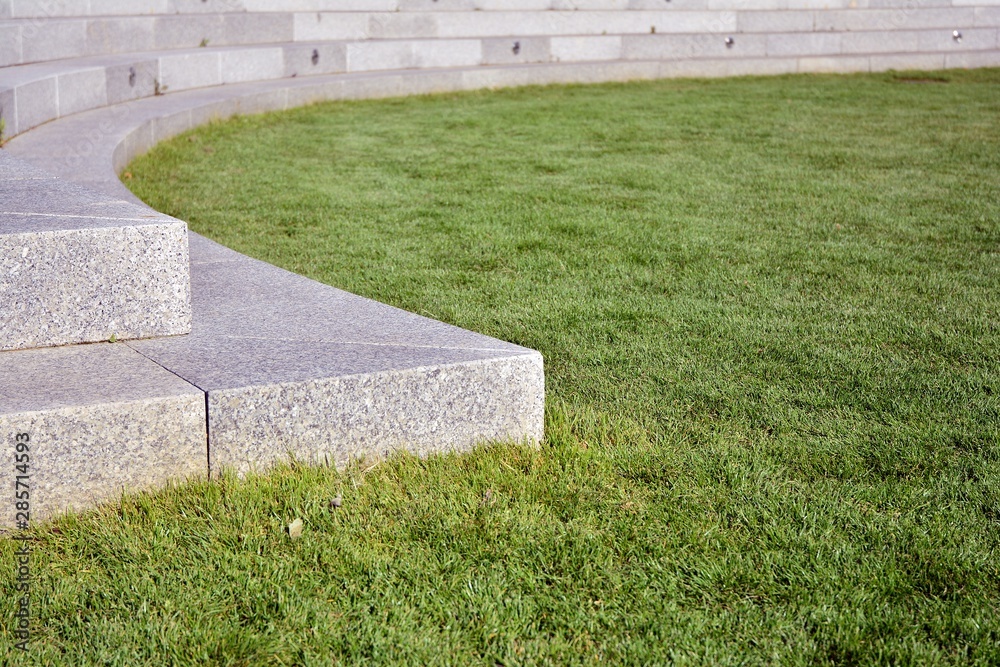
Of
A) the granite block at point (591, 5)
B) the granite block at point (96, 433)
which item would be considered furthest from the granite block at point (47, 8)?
the granite block at point (96, 433)

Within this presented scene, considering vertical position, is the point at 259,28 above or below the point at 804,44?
below

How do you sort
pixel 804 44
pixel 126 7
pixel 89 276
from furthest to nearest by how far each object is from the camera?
pixel 804 44 → pixel 126 7 → pixel 89 276

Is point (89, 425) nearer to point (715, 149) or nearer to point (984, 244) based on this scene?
point (984, 244)

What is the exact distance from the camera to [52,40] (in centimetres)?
964

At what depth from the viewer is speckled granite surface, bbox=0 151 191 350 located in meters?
3.08

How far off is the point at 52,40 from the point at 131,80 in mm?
818

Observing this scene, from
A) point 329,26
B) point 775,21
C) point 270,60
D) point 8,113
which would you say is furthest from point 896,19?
point 8,113

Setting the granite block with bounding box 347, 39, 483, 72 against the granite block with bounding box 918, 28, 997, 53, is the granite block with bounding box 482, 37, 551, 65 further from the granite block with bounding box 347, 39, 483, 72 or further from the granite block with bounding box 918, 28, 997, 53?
the granite block with bounding box 918, 28, 997, 53

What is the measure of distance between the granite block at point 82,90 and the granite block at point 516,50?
246 inches

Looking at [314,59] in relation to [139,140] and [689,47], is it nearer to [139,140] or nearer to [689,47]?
[139,140]

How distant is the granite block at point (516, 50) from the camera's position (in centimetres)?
1416

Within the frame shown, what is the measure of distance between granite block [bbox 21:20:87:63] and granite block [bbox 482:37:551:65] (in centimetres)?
557

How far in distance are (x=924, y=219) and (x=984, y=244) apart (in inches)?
24.8

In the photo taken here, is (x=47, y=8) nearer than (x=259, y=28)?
Yes
